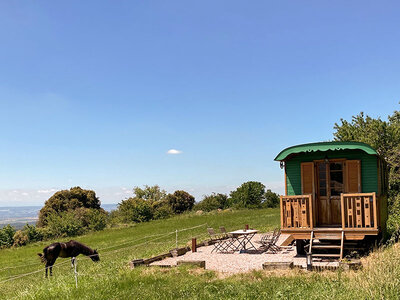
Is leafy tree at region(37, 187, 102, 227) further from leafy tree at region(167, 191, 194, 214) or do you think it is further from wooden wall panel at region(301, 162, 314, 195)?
wooden wall panel at region(301, 162, 314, 195)

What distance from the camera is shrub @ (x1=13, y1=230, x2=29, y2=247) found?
3192cm

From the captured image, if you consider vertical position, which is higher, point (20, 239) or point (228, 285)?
point (228, 285)

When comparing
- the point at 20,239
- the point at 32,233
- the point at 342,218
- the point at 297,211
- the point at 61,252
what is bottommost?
the point at 20,239

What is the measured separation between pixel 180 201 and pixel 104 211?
10.7 meters

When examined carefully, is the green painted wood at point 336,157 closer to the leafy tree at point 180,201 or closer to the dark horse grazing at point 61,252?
the dark horse grazing at point 61,252

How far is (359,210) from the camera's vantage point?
457 inches

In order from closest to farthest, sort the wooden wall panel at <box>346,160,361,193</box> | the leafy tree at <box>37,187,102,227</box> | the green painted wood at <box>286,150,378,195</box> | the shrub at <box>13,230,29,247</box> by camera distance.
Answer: the green painted wood at <box>286,150,378,195</box> → the wooden wall panel at <box>346,160,361,193</box> → the shrub at <box>13,230,29,247</box> → the leafy tree at <box>37,187,102,227</box>

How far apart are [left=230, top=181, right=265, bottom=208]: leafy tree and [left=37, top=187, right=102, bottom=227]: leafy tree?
2039 cm

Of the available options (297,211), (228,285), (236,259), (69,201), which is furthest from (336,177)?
(69,201)

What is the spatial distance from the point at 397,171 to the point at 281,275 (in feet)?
48.1

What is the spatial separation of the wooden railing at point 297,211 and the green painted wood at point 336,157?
39.8 inches

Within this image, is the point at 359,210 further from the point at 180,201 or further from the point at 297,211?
the point at 180,201

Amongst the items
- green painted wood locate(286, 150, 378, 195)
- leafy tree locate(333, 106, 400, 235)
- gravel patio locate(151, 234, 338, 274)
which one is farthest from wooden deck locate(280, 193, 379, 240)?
leafy tree locate(333, 106, 400, 235)

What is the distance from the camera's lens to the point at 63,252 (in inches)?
584
